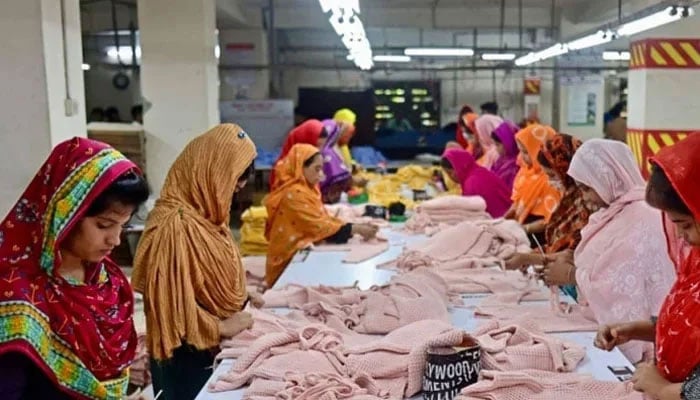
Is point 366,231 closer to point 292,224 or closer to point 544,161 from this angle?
point 292,224

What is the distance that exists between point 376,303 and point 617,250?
2.89 feet

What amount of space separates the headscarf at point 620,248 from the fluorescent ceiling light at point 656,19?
2.03 metres

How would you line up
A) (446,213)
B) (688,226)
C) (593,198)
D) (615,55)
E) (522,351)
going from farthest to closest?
(615,55) < (446,213) < (593,198) < (522,351) < (688,226)

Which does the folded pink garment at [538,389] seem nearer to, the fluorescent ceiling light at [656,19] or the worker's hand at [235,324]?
the worker's hand at [235,324]

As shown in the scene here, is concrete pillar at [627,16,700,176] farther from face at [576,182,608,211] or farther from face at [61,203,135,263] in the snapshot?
face at [61,203,135,263]

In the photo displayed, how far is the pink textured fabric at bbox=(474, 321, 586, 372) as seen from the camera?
2201 millimetres

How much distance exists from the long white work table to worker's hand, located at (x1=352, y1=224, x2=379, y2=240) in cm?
13

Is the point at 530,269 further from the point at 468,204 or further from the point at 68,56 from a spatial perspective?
the point at 68,56

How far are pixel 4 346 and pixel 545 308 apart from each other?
2073 mm

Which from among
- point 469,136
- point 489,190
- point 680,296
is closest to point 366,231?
point 489,190

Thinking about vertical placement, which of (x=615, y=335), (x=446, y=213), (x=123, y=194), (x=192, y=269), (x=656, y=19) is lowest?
(x=446, y=213)

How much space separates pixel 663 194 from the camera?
5.94 feet

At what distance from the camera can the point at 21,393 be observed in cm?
170

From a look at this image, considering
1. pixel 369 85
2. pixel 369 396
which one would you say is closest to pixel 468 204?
pixel 369 396
